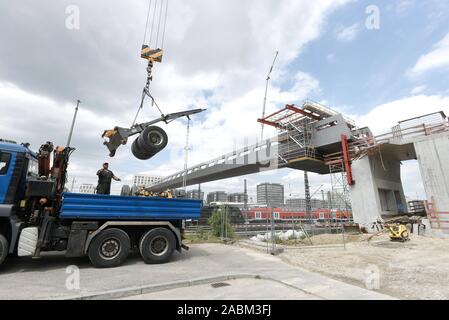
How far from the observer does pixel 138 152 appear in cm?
784

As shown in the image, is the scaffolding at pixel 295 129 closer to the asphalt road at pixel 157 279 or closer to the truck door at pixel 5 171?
the asphalt road at pixel 157 279

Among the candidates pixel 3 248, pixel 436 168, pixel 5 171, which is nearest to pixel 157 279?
pixel 3 248

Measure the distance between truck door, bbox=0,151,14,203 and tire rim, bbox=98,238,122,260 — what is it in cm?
261

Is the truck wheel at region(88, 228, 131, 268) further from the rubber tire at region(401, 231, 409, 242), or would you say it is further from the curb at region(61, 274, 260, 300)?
A: the rubber tire at region(401, 231, 409, 242)

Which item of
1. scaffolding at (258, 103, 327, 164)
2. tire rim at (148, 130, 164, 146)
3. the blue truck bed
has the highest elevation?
scaffolding at (258, 103, 327, 164)

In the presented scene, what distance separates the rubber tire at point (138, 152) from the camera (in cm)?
770

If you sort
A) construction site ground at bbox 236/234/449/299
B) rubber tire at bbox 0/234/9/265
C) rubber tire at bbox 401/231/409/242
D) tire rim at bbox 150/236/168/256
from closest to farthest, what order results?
1. construction site ground at bbox 236/234/449/299
2. rubber tire at bbox 0/234/9/265
3. tire rim at bbox 150/236/168/256
4. rubber tire at bbox 401/231/409/242

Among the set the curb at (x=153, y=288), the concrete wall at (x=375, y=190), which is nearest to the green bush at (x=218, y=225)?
the curb at (x=153, y=288)

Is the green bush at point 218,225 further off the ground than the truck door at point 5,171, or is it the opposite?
the truck door at point 5,171

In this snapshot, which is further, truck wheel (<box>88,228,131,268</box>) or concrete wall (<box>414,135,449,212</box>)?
concrete wall (<box>414,135,449,212</box>)

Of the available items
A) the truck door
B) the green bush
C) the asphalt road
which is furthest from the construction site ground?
the truck door

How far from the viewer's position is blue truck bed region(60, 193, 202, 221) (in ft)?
20.5

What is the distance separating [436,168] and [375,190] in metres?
4.05

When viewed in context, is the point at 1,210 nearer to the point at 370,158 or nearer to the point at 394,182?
the point at 370,158
